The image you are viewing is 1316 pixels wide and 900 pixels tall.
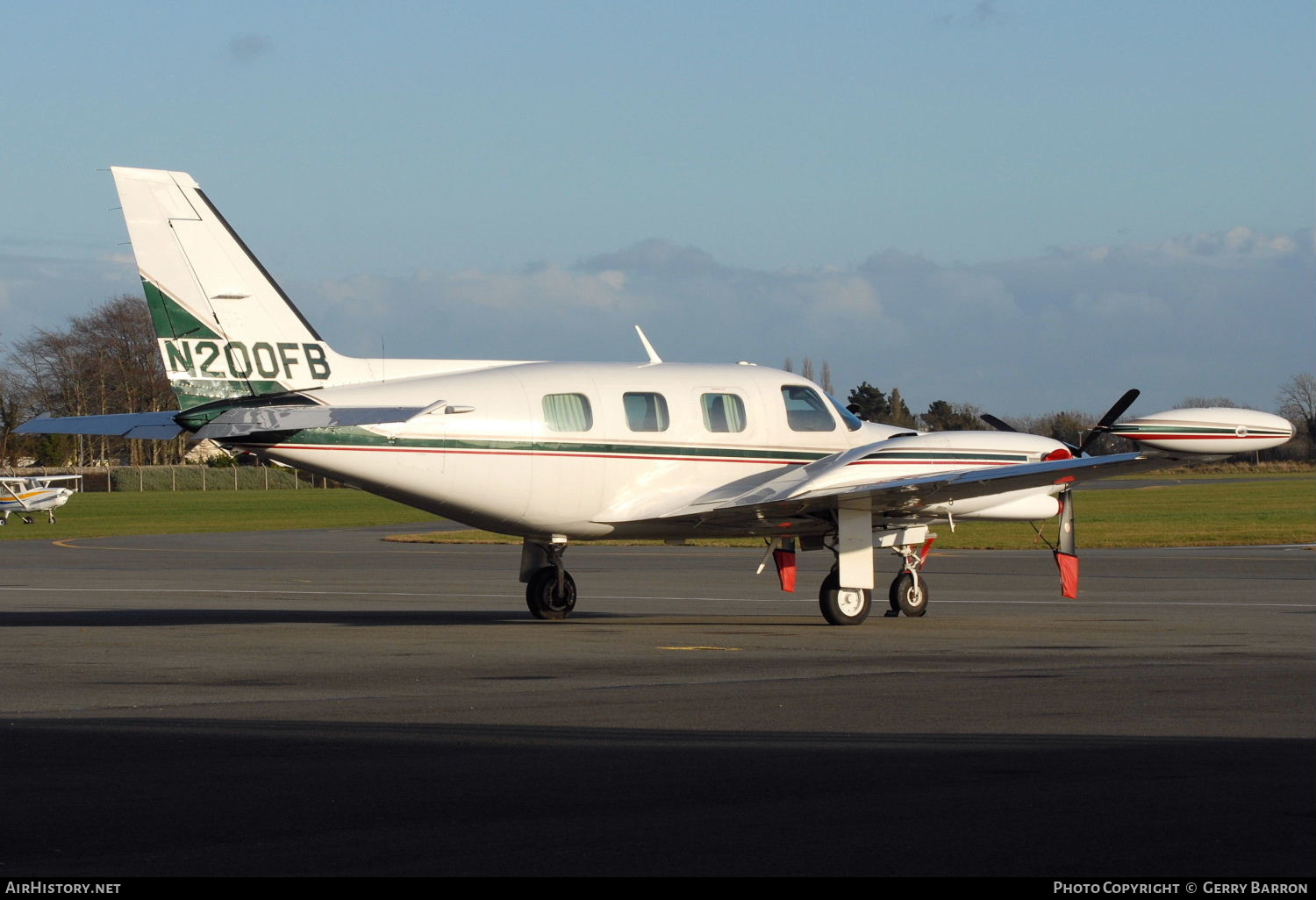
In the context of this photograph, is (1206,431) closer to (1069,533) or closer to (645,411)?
(1069,533)

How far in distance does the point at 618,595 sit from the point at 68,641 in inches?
392

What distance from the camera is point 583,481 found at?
19.1 meters

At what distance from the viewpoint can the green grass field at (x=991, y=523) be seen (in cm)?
4222

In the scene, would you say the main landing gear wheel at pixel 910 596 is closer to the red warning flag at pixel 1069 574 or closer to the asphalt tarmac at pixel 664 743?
the asphalt tarmac at pixel 664 743

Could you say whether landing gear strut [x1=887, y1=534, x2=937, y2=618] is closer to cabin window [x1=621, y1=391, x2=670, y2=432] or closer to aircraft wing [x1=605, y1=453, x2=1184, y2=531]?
aircraft wing [x1=605, y1=453, x2=1184, y2=531]

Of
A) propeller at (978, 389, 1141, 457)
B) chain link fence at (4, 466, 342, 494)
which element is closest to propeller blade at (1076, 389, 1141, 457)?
propeller at (978, 389, 1141, 457)

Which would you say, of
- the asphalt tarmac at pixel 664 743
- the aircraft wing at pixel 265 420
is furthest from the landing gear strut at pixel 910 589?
the aircraft wing at pixel 265 420

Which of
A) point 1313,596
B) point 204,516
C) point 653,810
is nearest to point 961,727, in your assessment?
point 653,810

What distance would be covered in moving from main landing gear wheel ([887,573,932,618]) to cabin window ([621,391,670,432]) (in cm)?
401

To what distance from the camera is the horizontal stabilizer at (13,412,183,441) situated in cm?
1816

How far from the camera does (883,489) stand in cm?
1828

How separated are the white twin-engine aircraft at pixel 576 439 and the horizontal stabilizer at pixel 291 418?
0.02 metres

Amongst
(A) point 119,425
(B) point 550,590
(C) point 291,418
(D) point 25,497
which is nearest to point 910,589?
(B) point 550,590

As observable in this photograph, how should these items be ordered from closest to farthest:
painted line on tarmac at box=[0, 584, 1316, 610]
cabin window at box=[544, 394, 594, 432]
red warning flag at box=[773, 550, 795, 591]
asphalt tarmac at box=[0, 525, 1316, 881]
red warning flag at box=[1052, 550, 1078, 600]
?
1. asphalt tarmac at box=[0, 525, 1316, 881]
2. cabin window at box=[544, 394, 594, 432]
3. red warning flag at box=[1052, 550, 1078, 600]
4. red warning flag at box=[773, 550, 795, 591]
5. painted line on tarmac at box=[0, 584, 1316, 610]
